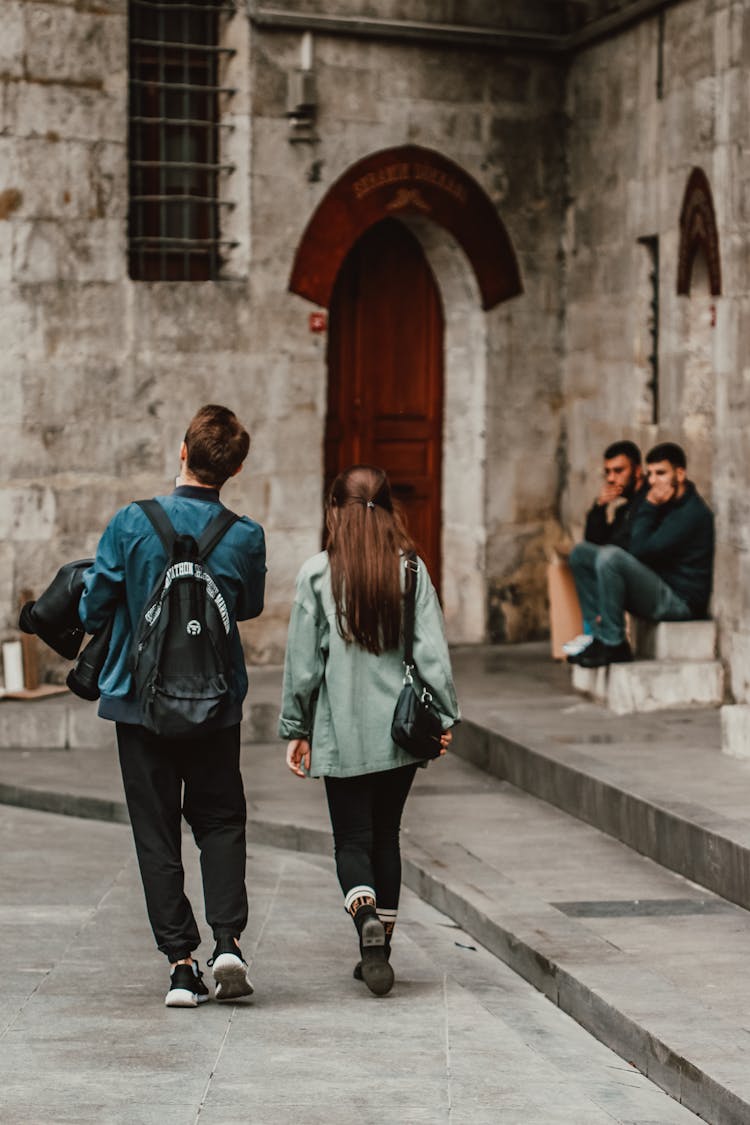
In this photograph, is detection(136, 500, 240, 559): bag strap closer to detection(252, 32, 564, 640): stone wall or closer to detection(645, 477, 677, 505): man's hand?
detection(645, 477, 677, 505): man's hand

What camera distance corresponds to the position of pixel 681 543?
11.5 m

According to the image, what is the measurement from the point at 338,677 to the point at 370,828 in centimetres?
49

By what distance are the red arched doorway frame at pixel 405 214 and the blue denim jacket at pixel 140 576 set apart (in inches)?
293

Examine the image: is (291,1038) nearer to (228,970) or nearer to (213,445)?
(228,970)

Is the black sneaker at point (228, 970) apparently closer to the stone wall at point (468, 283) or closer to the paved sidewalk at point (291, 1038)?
the paved sidewalk at point (291, 1038)

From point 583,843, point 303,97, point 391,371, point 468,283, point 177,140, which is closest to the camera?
point 583,843

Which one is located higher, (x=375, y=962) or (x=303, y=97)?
(x=303, y=97)

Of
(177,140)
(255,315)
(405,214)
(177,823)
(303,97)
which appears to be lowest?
(177,823)

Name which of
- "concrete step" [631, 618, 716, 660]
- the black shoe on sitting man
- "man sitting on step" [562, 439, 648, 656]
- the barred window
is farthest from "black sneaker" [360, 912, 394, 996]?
the barred window

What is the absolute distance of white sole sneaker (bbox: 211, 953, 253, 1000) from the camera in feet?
20.4

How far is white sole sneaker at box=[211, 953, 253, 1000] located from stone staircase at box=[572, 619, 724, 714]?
207 inches

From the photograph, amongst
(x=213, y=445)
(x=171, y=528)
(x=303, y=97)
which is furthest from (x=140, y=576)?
(x=303, y=97)

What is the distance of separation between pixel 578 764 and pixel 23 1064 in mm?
4417

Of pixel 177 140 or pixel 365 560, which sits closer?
pixel 365 560
